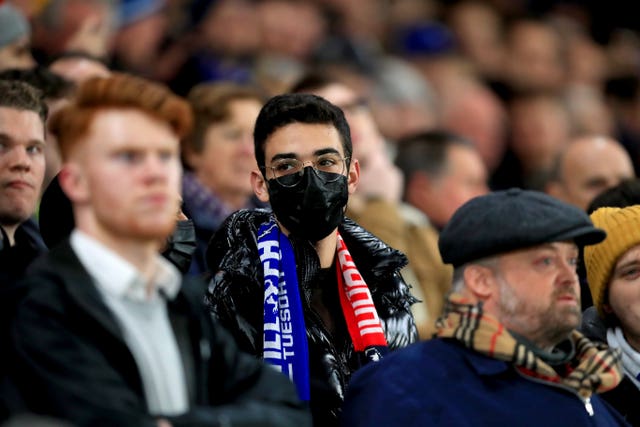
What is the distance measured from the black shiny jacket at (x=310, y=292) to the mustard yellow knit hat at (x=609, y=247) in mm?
738

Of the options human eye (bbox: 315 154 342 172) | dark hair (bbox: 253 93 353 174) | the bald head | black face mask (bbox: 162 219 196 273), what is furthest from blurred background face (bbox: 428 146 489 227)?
black face mask (bbox: 162 219 196 273)

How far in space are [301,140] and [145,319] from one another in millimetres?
1423

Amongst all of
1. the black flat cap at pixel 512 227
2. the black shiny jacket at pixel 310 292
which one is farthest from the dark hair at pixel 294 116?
the black flat cap at pixel 512 227

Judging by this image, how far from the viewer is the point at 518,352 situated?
4.29 m

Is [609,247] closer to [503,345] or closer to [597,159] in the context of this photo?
[503,345]

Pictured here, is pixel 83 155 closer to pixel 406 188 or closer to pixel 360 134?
pixel 360 134

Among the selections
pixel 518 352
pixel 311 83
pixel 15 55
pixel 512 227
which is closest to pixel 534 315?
pixel 518 352

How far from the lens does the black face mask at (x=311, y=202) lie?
4.70 metres

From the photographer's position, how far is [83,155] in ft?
11.7

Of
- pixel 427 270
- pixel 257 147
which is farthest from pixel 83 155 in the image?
pixel 427 270

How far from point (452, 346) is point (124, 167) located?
4.67 ft

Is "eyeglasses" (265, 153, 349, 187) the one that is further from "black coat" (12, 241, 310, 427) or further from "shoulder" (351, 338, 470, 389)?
"black coat" (12, 241, 310, 427)

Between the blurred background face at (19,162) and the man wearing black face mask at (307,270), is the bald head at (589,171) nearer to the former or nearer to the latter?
the man wearing black face mask at (307,270)

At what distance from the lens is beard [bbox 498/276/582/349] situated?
4395 millimetres
